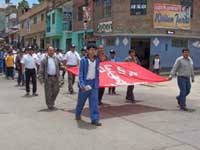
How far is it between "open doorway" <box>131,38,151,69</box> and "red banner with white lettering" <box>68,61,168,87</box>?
860 inches

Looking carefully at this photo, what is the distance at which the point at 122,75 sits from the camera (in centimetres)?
1452

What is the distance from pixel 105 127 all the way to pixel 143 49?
26879mm

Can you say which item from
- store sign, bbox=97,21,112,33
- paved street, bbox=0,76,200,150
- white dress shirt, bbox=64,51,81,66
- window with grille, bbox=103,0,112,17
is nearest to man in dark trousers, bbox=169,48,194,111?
paved street, bbox=0,76,200,150

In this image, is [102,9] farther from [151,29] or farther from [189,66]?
[189,66]

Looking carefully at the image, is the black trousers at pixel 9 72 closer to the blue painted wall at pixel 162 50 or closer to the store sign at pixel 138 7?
the blue painted wall at pixel 162 50

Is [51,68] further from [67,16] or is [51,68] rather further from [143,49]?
[67,16]

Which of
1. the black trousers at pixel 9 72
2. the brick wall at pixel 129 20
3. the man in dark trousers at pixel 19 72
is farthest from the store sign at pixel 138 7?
the man in dark trousers at pixel 19 72

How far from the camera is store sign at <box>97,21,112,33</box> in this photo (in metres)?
37.0

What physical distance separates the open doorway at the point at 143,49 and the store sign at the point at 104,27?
2.19 m

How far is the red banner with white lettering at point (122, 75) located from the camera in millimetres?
14031

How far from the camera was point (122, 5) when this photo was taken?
→ 36062mm

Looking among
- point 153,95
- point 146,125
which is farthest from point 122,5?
point 146,125

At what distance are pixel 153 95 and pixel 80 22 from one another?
27.7m

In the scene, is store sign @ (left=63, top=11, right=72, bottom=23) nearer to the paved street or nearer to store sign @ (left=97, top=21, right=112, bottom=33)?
store sign @ (left=97, top=21, right=112, bottom=33)
